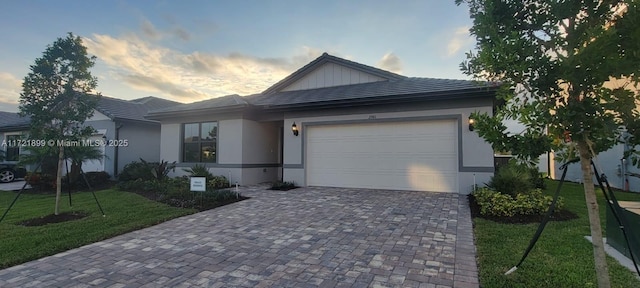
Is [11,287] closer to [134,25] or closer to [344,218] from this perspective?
[344,218]

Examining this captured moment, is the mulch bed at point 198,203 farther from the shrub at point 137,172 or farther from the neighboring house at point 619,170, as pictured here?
the neighboring house at point 619,170

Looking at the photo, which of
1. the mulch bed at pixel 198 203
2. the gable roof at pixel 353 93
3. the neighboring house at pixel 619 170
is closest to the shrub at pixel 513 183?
the gable roof at pixel 353 93

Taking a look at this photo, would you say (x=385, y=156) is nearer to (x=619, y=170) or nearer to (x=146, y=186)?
Result: (x=146, y=186)

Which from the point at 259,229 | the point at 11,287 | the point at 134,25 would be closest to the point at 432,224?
the point at 259,229

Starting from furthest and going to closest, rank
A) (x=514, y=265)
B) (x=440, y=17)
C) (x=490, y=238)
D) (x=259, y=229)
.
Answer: (x=440, y=17), (x=259, y=229), (x=490, y=238), (x=514, y=265)

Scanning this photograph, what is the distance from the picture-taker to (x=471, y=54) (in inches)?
116

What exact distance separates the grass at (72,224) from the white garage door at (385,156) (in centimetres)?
514

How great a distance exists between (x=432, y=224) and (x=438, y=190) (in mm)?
3983

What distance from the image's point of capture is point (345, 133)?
1059cm

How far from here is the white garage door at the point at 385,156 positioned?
30.3ft

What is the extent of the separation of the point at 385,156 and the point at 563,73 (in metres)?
7.82

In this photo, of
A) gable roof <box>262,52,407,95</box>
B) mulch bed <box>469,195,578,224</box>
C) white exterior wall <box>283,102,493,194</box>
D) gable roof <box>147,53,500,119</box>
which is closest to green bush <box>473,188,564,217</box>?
mulch bed <box>469,195,578,224</box>

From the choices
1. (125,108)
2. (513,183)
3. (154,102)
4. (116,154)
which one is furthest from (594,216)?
(154,102)

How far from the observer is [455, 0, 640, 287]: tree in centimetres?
202
